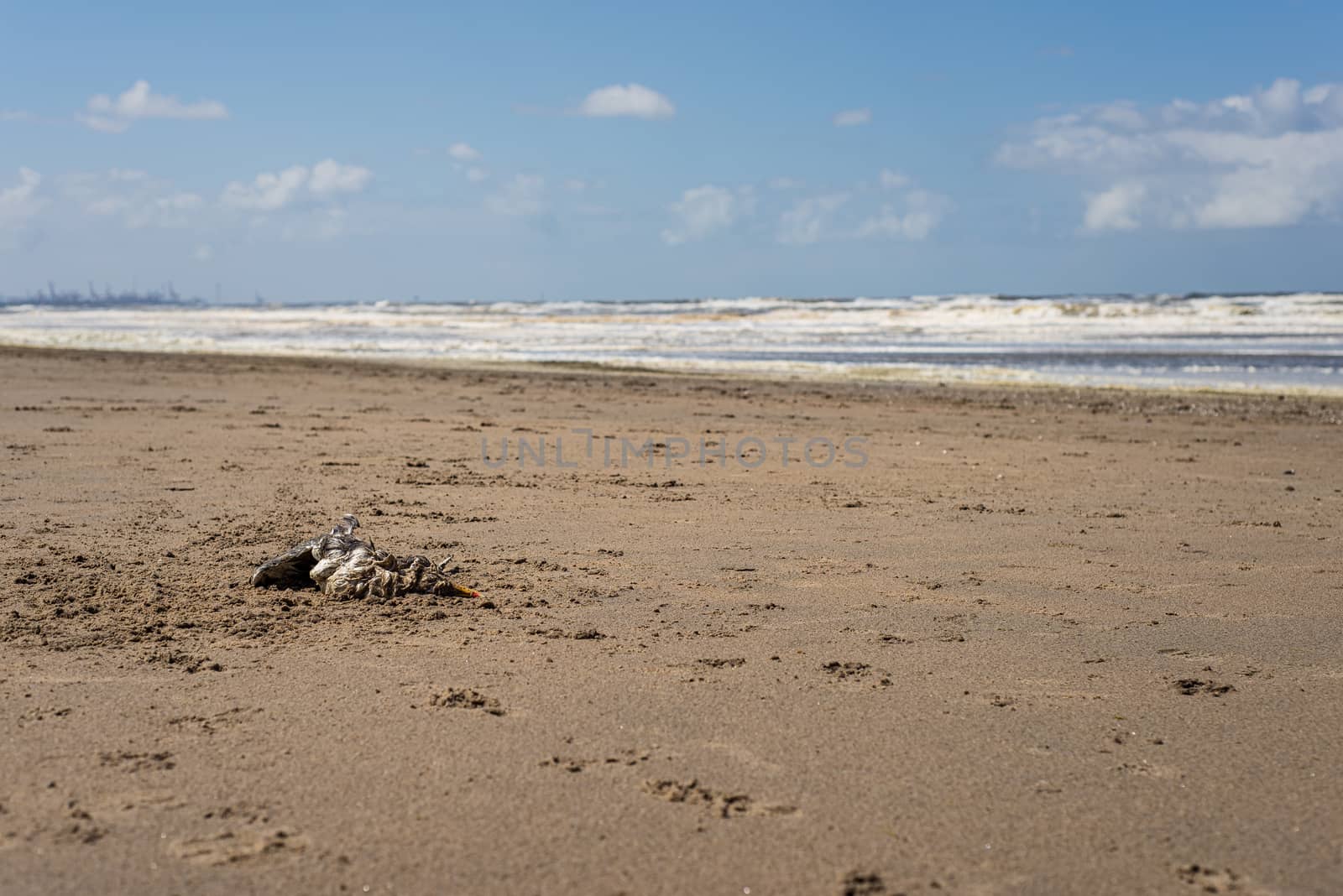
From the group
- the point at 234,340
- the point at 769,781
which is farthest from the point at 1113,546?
the point at 234,340

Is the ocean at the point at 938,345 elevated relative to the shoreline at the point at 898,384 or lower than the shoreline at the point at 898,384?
elevated

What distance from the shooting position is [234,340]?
1432 inches

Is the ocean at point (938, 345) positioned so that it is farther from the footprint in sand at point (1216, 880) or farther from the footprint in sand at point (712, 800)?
the footprint in sand at point (712, 800)

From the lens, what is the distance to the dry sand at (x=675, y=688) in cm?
288

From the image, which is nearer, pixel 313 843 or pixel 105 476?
pixel 313 843

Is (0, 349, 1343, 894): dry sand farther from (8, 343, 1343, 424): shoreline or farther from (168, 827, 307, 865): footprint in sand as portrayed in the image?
(8, 343, 1343, 424): shoreline

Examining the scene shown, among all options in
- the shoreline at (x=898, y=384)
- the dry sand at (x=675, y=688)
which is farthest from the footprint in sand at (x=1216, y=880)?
the shoreline at (x=898, y=384)

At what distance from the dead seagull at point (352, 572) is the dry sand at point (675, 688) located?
0.14 m

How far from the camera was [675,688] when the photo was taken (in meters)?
4.07

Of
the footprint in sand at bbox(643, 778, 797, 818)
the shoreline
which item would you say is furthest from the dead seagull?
the shoreline

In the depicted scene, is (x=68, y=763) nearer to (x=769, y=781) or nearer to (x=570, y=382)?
(x=769, y=781)

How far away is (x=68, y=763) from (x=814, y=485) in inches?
241

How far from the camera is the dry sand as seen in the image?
2.88m

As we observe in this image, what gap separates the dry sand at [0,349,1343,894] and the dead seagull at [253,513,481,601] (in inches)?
5.6
